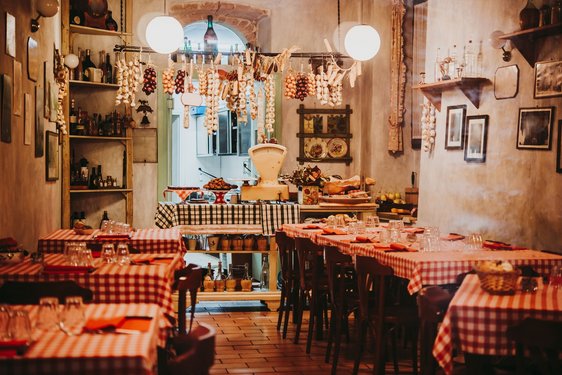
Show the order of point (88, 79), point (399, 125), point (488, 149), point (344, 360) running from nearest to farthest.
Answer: point (344, 360), point (488, 149), point (88, 79), point (399, 125)

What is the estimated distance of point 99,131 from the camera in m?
9.58

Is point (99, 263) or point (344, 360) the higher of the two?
point (99, 263)

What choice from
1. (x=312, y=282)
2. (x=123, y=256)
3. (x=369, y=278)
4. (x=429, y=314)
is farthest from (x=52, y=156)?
(x=429, y=314)

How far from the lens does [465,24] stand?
309 inches

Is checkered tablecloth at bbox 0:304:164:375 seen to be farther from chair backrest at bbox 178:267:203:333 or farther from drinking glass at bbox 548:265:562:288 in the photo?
drinking glass at bbox 548:265:562:288

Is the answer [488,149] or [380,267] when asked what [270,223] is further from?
[380,267]

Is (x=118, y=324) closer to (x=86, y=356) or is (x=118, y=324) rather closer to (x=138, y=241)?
(x=86, y=356)

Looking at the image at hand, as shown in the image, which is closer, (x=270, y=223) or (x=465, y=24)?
(x=465, y=24)

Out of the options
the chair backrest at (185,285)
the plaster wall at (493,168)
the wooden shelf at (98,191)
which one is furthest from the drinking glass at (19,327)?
the wooden shelf at (98,191)

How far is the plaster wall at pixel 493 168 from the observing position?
21.2 ft

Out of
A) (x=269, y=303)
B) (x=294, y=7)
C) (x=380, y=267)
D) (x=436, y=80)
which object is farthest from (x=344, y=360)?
(x=294, y=7)

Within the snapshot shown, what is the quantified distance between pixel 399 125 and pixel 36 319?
7.56 metres

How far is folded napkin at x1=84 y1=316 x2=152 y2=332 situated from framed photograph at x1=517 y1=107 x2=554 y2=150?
417 cm

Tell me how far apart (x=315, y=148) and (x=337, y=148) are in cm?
31
